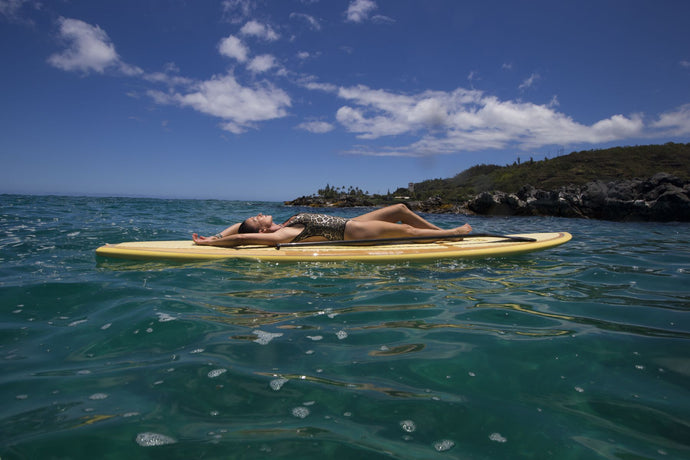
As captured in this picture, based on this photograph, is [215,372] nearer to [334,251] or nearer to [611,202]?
[334,251]

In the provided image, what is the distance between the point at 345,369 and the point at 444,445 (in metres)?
0.66

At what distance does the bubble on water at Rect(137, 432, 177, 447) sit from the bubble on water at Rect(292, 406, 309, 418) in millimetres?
470

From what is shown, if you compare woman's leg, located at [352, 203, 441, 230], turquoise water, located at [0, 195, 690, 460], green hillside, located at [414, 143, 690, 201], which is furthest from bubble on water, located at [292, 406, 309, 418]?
green hillside, located at [414, 143, 690, 201]

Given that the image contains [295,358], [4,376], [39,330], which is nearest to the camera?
[4,376]

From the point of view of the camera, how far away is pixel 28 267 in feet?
13.9

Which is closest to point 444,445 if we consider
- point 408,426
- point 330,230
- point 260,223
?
point 408,426

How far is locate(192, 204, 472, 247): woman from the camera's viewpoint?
17.5 ft

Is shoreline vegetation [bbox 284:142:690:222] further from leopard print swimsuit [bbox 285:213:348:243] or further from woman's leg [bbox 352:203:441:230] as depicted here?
leopard print swimsuit [bbox 285:213:348:243]

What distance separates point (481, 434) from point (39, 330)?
295 centimetres

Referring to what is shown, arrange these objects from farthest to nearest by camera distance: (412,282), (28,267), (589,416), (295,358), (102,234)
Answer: (102,234) < (28,267) < (412,282) < (295,358) < (589,416)

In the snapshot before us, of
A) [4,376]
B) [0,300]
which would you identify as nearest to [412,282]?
[4,376]

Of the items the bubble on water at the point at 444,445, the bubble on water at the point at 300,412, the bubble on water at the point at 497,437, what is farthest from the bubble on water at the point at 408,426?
the bubble on water at the point at 300,412

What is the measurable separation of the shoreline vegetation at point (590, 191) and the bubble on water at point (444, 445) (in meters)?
19.2

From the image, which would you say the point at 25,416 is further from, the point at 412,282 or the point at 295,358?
the point at 412,282
